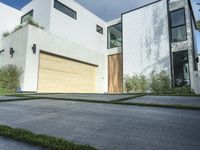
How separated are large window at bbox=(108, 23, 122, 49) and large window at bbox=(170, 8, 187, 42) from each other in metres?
4.16

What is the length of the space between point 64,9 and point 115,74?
578cm

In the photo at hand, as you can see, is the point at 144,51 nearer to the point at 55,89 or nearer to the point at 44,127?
the point at 55,89

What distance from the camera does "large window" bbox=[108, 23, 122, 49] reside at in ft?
45.3

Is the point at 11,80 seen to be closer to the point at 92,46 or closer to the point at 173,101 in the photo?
the point at 92,46

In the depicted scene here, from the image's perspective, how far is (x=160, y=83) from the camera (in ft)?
33.1

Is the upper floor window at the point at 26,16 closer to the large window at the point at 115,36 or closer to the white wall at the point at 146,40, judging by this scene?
the large window at the point at 115,36

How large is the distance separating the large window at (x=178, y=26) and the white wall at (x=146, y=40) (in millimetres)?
382

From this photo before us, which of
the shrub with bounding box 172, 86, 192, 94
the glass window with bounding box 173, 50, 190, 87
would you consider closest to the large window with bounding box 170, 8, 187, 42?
the glass window with bounding box 173, 50, 190, 87

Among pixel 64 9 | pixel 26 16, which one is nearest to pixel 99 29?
pixel 64 9

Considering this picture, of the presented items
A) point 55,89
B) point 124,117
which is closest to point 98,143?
point 124,117

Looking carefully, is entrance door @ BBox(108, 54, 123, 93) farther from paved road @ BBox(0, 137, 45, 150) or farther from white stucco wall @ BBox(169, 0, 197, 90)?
paved road @ BBox(0, 137, 45, 150)

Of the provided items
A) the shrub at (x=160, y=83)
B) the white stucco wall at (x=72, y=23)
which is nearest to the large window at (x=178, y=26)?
the shrub at (x=160, y=83)

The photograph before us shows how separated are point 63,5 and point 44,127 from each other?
10.8 meters

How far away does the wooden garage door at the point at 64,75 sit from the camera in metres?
9.25
